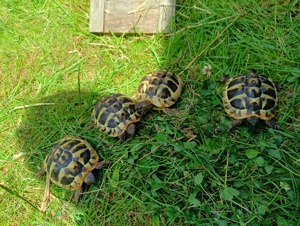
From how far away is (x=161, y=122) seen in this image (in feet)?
10.6

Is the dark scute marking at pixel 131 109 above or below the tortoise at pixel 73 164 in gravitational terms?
above

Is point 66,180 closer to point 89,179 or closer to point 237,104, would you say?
point 89,179

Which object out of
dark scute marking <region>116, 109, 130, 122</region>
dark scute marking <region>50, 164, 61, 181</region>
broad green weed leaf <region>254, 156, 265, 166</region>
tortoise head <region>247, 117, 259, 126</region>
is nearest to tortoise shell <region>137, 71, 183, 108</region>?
dark scute marking <region>116, 109, 130, 122</region>

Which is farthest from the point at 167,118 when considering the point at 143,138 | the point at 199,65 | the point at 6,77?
the point at 6,77

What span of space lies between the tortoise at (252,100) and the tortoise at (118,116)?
0.89m

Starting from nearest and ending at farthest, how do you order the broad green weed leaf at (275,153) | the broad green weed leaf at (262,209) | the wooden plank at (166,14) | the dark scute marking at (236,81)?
the broad green weed leaf at (262,209) → the broad green weed leaf at (275,153) → the dark scute marking at (236,81) → the wooden plank at (166,14)

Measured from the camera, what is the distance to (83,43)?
393cm

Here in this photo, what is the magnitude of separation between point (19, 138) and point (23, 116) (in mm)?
285

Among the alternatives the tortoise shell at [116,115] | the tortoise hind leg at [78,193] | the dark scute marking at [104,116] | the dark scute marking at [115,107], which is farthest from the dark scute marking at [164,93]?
the tortoise hind leg at [78,193]

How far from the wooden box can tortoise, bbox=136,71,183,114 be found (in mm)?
720

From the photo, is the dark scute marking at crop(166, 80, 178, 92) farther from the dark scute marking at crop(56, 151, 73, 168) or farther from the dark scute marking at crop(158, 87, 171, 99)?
the dark scute marking at crop(56, 151, 73, 168)

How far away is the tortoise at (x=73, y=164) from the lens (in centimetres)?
307

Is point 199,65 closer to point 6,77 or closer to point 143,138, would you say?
point 143,138

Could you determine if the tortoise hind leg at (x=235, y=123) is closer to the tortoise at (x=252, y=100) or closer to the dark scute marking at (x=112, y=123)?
the tortoise at (x=252, y=100)
